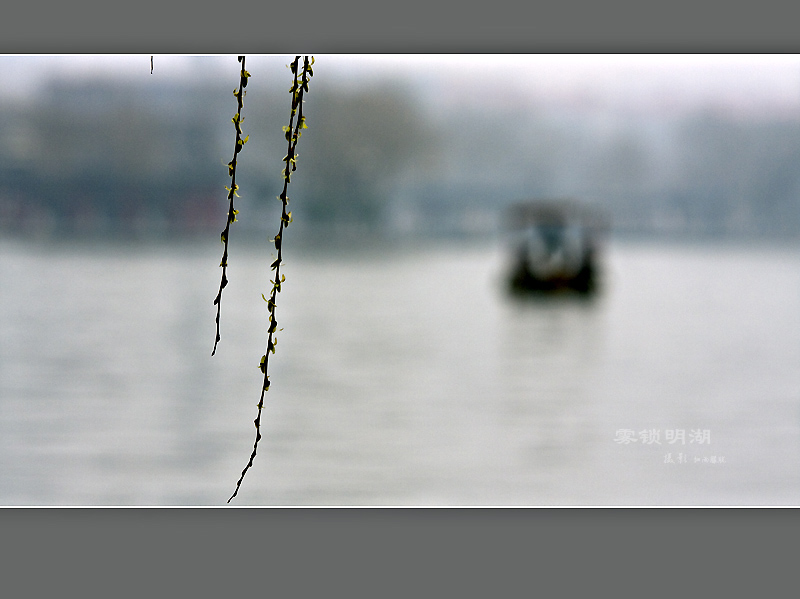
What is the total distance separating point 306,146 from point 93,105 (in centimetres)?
182

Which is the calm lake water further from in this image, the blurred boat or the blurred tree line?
the blurred tree line

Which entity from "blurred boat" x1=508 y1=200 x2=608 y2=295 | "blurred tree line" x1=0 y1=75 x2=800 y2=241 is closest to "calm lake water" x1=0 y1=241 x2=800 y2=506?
"blurred boat" x1=508 y1=200 x2=608 y2=295

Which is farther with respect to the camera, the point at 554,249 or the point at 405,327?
the point at 554,249

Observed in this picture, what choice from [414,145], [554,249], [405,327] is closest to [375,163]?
[414,145]

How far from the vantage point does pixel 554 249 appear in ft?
32.4

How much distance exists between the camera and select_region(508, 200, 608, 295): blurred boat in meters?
8.22

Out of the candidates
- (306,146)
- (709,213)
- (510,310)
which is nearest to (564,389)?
Result: (709,213)

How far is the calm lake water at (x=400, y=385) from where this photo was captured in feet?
13.6

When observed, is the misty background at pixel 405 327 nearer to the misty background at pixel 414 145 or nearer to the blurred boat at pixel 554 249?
the misty background at pixel 414 145

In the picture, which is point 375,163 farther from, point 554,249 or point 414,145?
point 554,249

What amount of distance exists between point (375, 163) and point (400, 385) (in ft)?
5.19

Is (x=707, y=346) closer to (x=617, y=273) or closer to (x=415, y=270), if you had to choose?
(x=617, y=273)

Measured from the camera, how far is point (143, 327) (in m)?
7.81

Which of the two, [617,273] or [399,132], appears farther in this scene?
[617,273]
